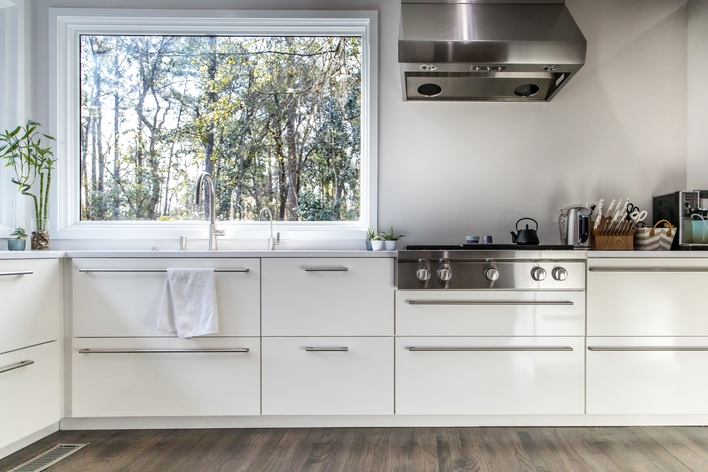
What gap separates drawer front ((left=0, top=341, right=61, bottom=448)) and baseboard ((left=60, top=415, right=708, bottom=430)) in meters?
0.25

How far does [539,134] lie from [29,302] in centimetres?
271

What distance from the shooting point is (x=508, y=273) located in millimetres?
2076

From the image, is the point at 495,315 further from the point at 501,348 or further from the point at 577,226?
the point at 577,226

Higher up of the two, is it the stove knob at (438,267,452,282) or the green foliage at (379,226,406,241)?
the green foliage at (379,226,406,241)

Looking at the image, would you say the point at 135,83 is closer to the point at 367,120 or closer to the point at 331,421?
the point at 367,120

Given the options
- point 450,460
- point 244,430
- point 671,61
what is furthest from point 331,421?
point 671,61

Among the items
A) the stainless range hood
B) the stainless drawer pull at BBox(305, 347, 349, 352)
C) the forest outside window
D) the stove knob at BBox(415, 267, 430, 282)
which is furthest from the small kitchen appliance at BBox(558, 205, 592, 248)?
the stainless drawer pull at BBox(305, 347, 349, 352)

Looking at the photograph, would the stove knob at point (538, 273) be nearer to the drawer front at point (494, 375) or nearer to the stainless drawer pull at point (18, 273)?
Result: the drawer front at point (494, 375)

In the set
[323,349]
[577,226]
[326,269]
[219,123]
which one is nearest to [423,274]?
[326,269]

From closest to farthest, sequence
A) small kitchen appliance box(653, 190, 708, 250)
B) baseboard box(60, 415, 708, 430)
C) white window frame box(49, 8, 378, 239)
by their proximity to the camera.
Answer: baseboard box(60, 415, 708, 430) < small kitchen appliance box(653, 190, 708, 250) < white window frame box(49, 8, 378, 239)

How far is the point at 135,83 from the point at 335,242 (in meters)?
1.55

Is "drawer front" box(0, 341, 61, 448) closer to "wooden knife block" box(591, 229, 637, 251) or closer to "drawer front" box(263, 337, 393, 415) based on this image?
"drawer front" box(263, 337, 393, 415)

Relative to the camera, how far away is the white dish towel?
6.73 ft

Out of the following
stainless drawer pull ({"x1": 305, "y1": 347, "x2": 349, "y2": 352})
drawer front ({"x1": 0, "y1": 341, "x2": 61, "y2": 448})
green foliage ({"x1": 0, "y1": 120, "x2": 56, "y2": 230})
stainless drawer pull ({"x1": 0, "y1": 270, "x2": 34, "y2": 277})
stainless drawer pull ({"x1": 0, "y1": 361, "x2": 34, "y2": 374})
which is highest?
green foliage ({"x1": 0, "y1": 120, "x2": 56, "y2": 230})
